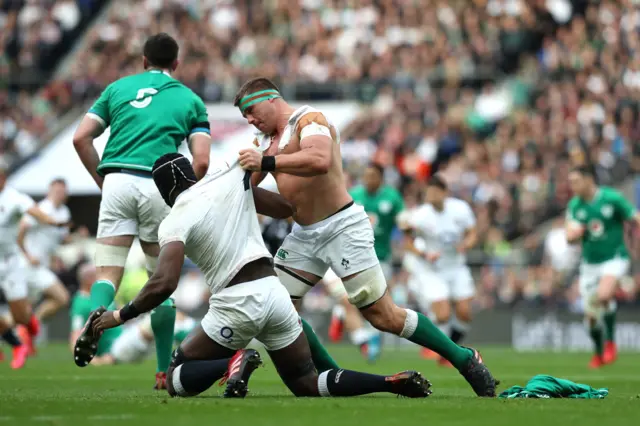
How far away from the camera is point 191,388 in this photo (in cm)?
840

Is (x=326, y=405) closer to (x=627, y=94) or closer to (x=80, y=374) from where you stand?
(x=80, y=374)

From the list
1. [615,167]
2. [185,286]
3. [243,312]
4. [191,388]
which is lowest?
[185,286]

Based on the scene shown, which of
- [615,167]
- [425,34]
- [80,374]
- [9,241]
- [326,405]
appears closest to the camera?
[326,405]

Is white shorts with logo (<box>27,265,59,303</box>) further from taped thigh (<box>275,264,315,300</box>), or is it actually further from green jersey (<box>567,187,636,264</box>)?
taped thigh (<box>275,264,315,300</box>)

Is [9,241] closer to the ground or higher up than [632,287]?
higher up

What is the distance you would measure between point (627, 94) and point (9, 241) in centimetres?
1517

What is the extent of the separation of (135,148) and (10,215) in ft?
21.6

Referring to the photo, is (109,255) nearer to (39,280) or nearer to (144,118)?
(144,118)

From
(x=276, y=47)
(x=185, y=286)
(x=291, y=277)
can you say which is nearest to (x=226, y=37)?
(x=276, y=47)

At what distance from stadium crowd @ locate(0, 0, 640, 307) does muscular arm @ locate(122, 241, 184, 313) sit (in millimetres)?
16303

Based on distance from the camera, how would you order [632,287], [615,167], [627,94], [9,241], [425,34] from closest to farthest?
[9,241], [632,287], [615,167], [627,94], [425,34]

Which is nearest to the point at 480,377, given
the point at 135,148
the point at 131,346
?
the point at 135,148

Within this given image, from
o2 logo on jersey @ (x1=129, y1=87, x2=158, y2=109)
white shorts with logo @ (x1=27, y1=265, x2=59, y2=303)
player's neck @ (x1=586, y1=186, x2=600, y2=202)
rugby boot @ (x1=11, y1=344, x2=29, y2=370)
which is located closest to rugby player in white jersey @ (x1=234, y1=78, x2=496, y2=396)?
o2 logo on jersey @ (x1=129, y1=87, x2=158, y2=109)

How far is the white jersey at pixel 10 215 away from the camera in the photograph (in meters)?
15.8
